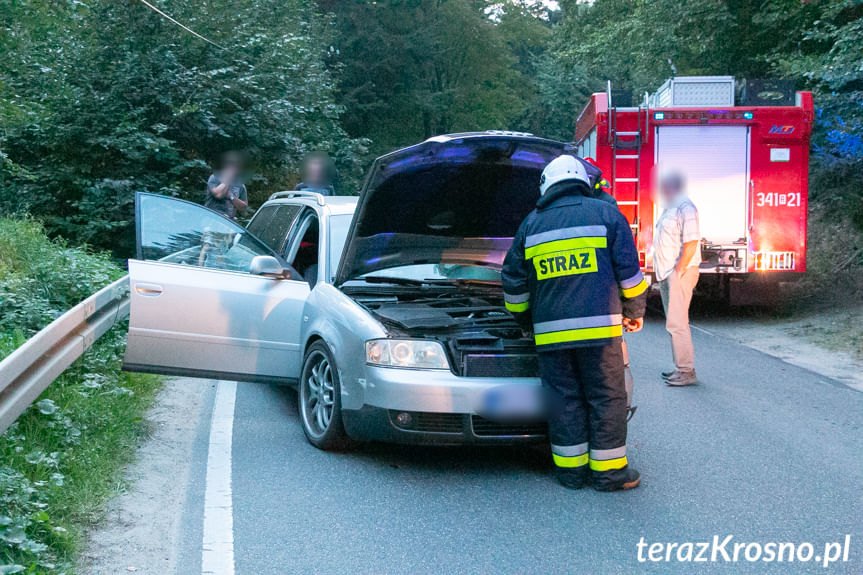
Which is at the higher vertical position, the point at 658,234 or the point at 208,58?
the point at 208,58

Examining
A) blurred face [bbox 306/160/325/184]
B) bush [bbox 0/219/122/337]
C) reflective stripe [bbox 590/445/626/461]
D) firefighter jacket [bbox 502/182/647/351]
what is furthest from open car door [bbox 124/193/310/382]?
blurred face [bbox 306/160/325/184]

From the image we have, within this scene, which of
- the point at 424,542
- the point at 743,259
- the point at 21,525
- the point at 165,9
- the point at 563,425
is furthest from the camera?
the point at 165,9

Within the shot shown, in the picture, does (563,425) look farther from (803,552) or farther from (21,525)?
(21,525)

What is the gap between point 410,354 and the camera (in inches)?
208

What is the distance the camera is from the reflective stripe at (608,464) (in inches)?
200

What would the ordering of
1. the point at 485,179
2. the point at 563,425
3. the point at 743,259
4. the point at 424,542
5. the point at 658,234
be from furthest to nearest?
the point at 743,259 → the point at 658,234 → the point at 485,179 → the point at 563,425 → the point at 424,542

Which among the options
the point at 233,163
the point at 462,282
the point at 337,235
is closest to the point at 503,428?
the point at 462,282

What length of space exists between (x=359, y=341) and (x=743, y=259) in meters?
8.31

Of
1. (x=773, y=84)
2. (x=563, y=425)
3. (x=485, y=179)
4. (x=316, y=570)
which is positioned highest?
(x=773, y=84)

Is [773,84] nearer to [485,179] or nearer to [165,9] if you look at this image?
[485,179]

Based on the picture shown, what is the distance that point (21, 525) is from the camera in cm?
399

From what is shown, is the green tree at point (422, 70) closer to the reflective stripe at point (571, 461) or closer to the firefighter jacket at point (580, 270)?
the firefighter jacket at point (580, 270)

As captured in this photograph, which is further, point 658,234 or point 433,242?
point 658,234

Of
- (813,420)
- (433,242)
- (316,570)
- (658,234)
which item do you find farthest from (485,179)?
(316,570)
